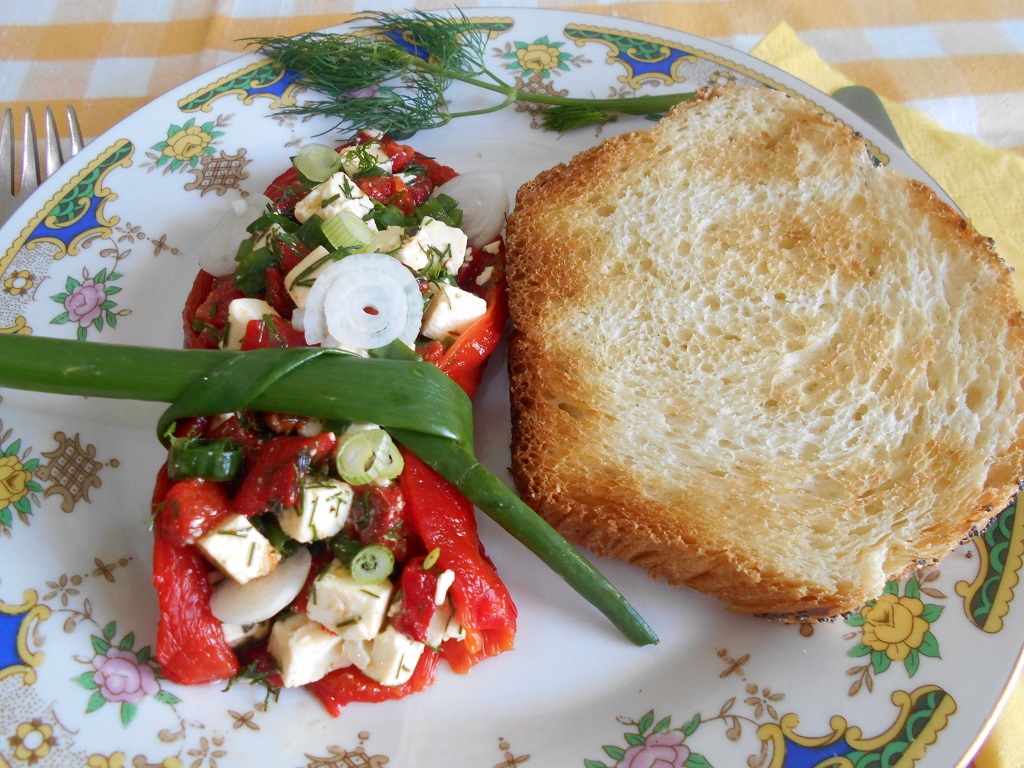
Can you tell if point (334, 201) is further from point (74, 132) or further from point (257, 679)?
point (74, 132)

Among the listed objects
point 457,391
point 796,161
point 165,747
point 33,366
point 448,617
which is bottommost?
point 165,747

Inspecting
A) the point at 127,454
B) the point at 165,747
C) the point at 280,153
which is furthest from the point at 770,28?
the point at 165,747

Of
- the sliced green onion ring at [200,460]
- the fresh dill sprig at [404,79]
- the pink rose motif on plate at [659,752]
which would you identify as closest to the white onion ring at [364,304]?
the sliced green onion ring at [200,460]

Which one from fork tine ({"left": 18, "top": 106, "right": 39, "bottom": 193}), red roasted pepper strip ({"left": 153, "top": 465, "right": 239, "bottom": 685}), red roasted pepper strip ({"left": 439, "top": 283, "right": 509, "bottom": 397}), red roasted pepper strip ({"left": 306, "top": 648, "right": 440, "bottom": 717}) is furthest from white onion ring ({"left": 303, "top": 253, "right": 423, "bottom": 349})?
fork tine ({"left": 18, "top": 106, "right": 39, "bottom": 193})

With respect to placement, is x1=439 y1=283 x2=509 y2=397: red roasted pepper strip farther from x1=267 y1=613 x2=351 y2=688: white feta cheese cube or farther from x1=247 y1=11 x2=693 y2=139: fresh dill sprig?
x1=247 y1=11 x2=693 y2=139: fresh dill sprig

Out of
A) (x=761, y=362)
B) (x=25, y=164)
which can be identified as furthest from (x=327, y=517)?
(x=25, y=164)

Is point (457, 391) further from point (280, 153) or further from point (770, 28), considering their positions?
point (770, 28)
